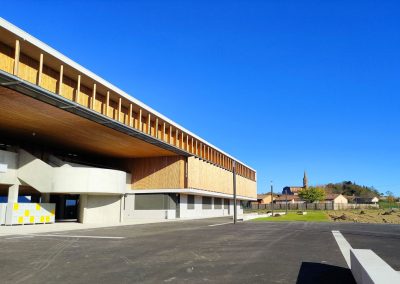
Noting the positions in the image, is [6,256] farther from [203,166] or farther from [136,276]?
[203,166]

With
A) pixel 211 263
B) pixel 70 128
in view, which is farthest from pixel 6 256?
pixel 70 128

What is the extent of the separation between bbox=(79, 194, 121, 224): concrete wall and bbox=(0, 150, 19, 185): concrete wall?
7.19m

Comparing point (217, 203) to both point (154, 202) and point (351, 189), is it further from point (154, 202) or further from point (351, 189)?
point (351, 189)

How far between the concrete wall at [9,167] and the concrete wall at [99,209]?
283 inches

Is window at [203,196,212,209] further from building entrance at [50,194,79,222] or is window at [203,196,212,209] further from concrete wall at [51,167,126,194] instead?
concrete wall at [51,167,126,194]

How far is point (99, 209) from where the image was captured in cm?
3584

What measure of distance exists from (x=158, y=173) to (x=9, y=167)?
62.3 ft

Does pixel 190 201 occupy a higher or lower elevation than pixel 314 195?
lower

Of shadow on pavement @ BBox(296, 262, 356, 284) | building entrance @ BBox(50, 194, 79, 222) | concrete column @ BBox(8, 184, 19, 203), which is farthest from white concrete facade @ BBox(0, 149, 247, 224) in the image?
shadow on pavement @ BBox(296, 262, 356, 284)

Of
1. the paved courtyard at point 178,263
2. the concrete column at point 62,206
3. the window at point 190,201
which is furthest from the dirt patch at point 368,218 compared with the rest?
the concrete column at point 62,206

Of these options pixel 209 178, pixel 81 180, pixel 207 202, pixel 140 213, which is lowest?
pixel 140 213

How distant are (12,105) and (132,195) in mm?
24633

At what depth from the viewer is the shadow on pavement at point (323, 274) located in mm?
8050

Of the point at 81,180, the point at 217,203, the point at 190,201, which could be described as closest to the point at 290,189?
the point at 217,203
